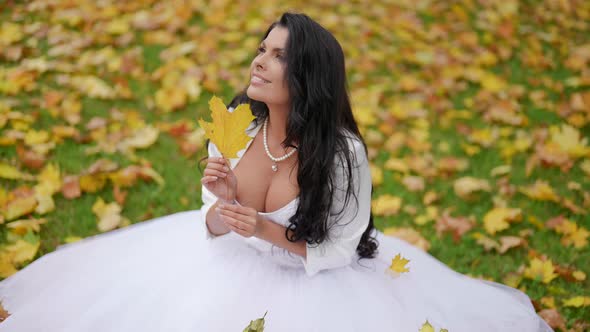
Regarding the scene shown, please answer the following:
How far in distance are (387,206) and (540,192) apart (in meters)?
1.05

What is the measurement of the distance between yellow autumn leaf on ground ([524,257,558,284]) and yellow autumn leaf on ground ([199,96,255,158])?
6.47ft

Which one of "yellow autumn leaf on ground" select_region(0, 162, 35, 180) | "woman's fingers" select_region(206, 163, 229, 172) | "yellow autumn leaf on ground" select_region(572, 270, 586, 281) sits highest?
"woman's fingers" select_region(206, 163, 229, 172)

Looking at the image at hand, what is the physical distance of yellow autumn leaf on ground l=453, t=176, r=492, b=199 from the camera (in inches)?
132

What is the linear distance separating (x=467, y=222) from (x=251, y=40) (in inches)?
111

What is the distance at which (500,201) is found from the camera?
328 centimetres

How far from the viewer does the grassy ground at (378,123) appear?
2.86 m

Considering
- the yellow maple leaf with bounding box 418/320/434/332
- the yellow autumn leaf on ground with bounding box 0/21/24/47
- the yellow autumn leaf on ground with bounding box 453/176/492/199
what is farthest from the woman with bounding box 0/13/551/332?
the yellow autumn leaf on ground with bounding box 0/21/24/47

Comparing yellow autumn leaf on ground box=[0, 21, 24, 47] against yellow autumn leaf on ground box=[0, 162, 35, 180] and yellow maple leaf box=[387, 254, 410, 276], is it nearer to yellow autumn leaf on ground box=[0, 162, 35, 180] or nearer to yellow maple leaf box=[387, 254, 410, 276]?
yellow autumn leaf on ground box=[0, 162, 35, 180]

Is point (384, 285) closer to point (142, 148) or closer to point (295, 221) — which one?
point (295, 221)

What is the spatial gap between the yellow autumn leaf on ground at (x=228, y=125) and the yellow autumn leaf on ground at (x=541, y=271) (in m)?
1.97

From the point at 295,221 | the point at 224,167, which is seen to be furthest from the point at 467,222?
the point at 224,167

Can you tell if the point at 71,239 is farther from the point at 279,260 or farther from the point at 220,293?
the point at 279,260

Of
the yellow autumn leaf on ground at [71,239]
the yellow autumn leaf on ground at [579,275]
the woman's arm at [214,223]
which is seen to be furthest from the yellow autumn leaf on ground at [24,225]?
the yellow autumn leaf on ground at [579,275]

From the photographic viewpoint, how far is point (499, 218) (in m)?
3.08
